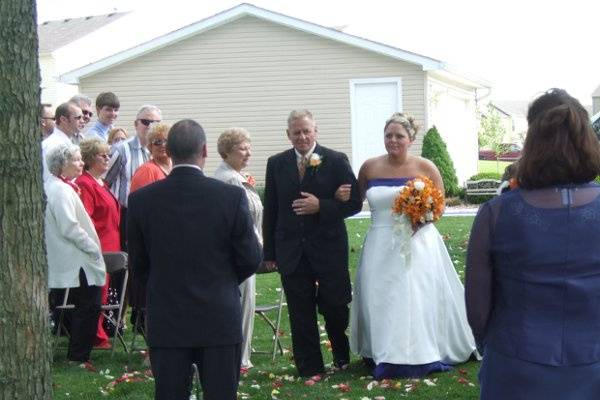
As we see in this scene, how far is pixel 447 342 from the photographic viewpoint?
9.12m

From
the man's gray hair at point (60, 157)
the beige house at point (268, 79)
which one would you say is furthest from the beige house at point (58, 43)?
the man's gray hair at point (60, 157)

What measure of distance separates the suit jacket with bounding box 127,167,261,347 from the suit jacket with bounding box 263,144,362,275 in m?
2.97

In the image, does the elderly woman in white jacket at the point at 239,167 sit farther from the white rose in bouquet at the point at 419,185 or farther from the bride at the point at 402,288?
the white rose in bouquet at the point at 419,185

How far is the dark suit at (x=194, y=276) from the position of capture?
5738mm

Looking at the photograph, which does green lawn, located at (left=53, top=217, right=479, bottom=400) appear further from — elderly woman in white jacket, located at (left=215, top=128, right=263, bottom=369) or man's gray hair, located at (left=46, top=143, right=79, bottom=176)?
man's gray hair, located at (left=46, top=143, right=79, bottom=176)

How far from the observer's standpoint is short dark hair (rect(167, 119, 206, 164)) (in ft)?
19.2

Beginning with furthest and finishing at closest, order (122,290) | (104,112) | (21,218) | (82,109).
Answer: (104,112)
(82,109)
(122,290)
(21,218)

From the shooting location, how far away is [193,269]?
5746mm

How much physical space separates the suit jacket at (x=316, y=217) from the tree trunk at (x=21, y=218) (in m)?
3.93

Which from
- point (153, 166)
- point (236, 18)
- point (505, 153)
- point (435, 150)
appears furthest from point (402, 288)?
point (505, 153)

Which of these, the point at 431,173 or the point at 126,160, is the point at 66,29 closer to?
the point at 126,160

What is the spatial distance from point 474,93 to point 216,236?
1281 inches

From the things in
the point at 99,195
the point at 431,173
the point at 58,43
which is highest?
the point at 58,43

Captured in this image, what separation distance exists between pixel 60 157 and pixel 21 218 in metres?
4.61
